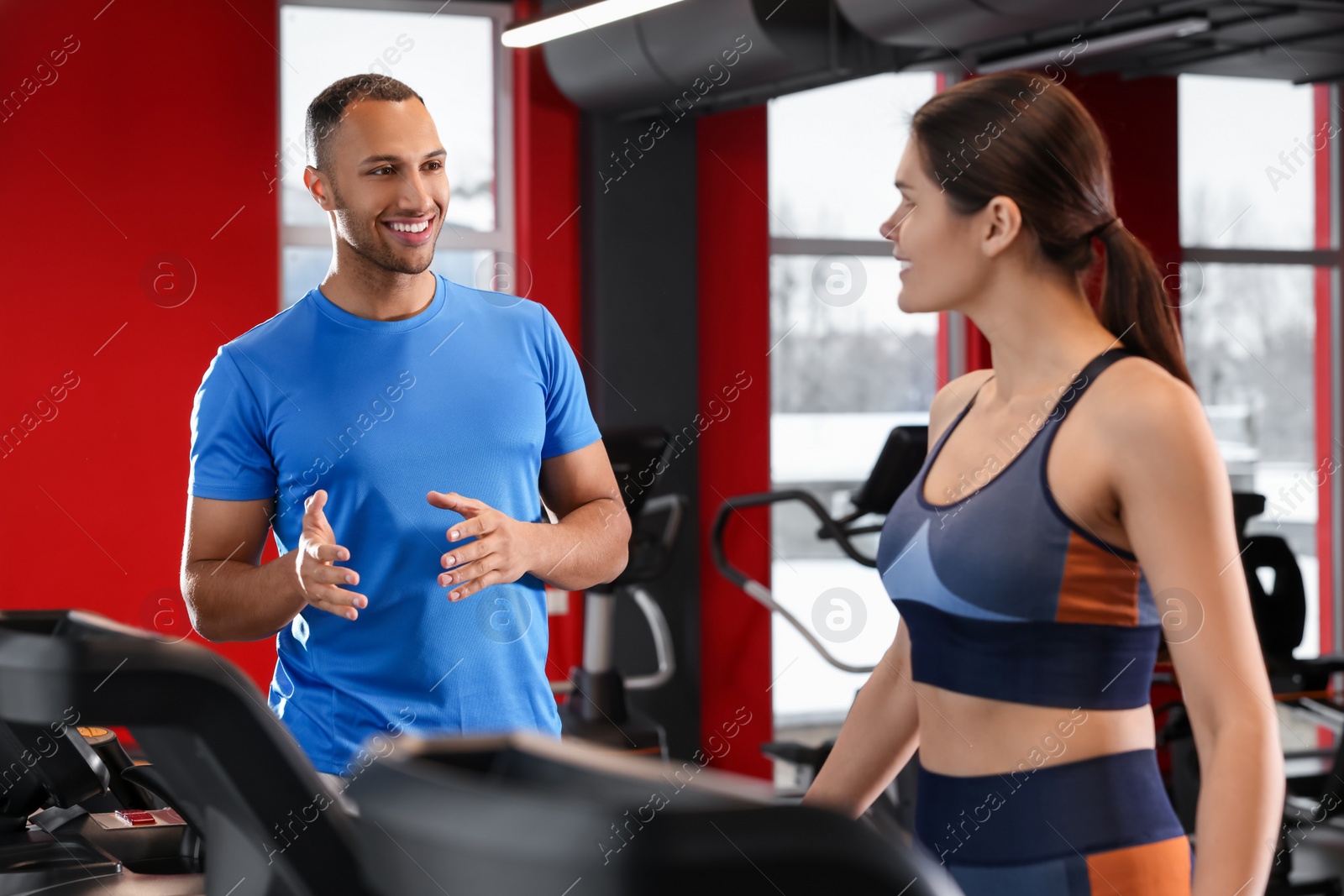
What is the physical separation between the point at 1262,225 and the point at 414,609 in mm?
6071

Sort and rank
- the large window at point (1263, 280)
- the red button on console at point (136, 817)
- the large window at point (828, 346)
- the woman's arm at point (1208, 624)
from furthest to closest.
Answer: the large window at point (1263, 280) < the large window at point (828, 346) < the red button on console at point (136, 817) < the woman's arm at point (1208, 624)

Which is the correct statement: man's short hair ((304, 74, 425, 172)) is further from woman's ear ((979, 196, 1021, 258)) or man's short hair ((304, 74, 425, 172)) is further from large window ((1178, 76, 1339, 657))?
large window ((1178, 76, 1339, 657))

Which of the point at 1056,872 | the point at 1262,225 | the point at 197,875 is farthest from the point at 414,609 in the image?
the point at 1262,225

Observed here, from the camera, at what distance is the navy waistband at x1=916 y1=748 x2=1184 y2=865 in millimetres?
1130

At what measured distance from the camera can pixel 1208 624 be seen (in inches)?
41.8

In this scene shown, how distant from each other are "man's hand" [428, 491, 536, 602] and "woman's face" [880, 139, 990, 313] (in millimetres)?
572

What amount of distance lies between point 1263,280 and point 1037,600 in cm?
623

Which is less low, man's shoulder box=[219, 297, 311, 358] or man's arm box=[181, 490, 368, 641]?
man's shoulder box=[219, 297, 311, 358]

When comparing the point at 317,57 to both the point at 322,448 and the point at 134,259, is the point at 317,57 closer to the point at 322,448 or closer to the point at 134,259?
the point at 134,259

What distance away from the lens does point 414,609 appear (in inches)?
66.0

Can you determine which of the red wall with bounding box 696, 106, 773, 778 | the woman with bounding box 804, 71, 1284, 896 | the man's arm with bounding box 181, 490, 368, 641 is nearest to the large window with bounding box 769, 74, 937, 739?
the red wall with bounding box 696, 106, 773, 778

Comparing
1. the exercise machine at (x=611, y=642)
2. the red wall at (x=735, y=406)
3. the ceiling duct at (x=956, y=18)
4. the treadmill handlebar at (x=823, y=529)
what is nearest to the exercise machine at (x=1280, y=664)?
the treadmill handlebar at (x=823, y=529)

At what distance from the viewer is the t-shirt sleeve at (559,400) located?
1884 mm

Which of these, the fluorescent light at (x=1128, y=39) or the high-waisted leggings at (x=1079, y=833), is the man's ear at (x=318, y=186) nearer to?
the high-waisted leggings at (x=1079, y=833)
